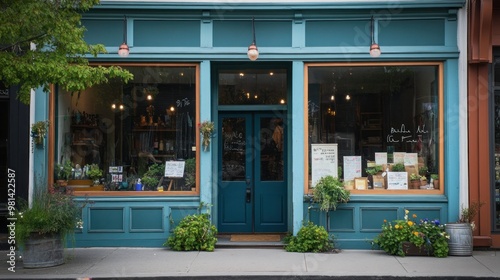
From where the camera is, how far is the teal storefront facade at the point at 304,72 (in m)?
11.0

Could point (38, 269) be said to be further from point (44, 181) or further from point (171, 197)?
point (171, 197)

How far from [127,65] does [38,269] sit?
4.17 m

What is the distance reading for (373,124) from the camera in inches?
447

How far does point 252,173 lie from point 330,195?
1917 mm

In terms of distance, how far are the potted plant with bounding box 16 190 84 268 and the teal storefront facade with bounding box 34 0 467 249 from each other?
1.50 meters

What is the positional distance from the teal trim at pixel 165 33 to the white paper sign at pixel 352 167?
3.70 metres

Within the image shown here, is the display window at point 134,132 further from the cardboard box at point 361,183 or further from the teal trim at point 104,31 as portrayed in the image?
the cardboard box at point 361,183

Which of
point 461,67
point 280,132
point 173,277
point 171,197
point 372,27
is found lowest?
point 173,277

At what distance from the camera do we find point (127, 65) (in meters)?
11.3

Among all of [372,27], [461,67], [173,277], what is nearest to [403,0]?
[372,27]

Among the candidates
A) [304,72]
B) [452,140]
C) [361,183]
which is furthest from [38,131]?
[452,140]

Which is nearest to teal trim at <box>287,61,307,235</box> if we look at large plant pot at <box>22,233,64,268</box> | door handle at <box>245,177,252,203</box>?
door handle at <box>245,177,252,203</box>

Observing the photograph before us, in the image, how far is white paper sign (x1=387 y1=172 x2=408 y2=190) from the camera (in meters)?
11.2

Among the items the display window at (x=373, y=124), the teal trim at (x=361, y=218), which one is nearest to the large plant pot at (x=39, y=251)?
the teal trim at (x=361, y=218)
